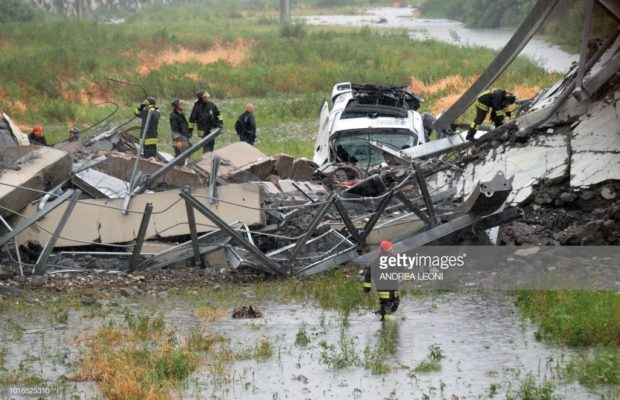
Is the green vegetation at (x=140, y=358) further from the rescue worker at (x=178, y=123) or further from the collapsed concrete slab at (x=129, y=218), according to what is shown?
the rescue worker at (x=178, y=123)

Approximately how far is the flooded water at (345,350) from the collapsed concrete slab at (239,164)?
3.85 m

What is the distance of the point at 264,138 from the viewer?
30.8 meters

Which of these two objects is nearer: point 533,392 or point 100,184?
point 533,392

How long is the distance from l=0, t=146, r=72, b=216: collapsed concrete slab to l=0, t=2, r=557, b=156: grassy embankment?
1057 cm

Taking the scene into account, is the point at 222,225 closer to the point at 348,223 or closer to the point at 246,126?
the point at 348,223

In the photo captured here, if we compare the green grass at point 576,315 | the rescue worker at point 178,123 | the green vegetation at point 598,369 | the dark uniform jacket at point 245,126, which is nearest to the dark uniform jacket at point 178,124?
the rescue worker at point 178,123

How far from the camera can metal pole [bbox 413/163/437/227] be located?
15359 millimetres

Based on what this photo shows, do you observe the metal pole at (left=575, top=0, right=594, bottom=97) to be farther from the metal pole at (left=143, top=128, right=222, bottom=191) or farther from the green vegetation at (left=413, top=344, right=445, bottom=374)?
the green vegetation at (left=413, top=344, right=445, bottom=374)

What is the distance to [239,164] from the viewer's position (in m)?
18.9

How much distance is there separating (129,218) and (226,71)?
26.1 meters

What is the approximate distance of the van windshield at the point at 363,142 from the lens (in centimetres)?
2036

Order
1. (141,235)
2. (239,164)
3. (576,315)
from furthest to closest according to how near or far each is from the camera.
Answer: (239,164), (141,235), (576,315)

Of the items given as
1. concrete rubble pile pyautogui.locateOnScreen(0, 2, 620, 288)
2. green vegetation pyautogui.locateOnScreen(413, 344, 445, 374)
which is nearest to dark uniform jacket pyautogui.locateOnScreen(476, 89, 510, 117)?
concrete rubble pile pyautogui.locateOnScreen(0, 2, 620, 288)

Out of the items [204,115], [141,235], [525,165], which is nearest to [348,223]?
[141,235]
